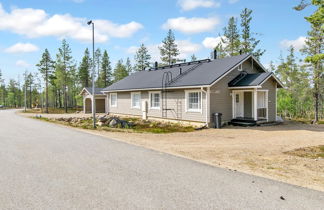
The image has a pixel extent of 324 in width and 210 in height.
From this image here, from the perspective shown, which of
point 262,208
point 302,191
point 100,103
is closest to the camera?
point 262,208

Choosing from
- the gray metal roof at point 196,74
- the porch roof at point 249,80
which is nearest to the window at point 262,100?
the porch roof at point 249,80

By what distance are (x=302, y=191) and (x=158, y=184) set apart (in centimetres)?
279

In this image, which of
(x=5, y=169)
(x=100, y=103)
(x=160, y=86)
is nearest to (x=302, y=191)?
(x=5, y=169)

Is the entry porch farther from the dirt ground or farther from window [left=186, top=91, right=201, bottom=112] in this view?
the dirt ground

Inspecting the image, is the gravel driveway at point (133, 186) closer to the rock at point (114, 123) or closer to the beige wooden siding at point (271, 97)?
the rock at point (114, 123)

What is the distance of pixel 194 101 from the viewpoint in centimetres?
1672

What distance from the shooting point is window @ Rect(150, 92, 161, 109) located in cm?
1975

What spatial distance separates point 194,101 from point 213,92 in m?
1.55

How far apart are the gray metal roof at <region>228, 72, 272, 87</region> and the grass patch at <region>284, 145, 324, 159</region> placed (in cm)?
732

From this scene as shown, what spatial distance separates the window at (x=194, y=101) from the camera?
1634 centimetres

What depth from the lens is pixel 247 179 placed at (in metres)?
5.22

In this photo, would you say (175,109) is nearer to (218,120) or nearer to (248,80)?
(218,120)

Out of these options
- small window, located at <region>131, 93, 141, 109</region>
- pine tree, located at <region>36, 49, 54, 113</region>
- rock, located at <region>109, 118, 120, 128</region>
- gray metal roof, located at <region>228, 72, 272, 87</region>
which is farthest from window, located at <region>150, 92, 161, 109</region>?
pine tree, located at <region>36, 49, 54, 113</region>

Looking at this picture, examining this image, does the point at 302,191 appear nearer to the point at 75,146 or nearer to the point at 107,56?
the point at 75,146
